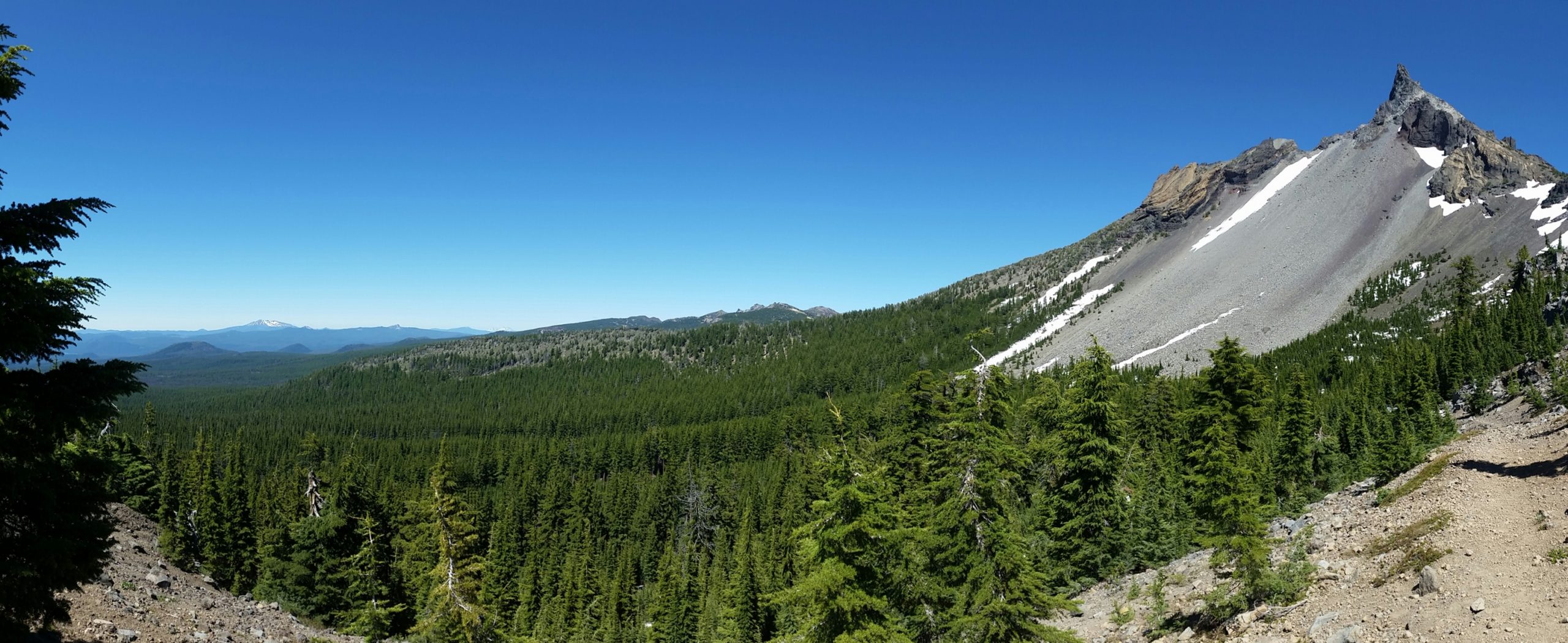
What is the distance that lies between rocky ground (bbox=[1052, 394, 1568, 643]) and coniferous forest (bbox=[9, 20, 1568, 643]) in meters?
1.27

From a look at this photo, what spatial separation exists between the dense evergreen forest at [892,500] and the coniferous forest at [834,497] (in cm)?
15

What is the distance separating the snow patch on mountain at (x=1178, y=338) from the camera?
12788cm

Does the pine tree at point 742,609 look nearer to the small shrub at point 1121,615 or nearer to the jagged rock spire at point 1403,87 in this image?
the small shrub at point 1121,615

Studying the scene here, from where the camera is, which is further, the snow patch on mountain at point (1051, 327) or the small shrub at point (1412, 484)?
the snow patch on mountain at point (1051, 327)

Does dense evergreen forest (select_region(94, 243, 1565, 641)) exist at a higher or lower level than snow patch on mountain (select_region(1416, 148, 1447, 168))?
lower

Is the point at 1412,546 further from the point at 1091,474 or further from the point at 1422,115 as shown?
the point at 1422,115

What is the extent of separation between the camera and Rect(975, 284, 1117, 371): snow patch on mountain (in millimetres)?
168250

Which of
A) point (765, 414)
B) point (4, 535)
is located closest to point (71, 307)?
point (4, 535)

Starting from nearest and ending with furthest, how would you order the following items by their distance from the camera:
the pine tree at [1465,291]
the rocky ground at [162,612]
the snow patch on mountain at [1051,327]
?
the rocky ground at [162,612], the pine tree at [1465,291], the snow patch on mountain at [1051,327]

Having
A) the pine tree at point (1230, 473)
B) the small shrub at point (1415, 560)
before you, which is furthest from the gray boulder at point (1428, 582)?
the pine tree at point (1230, 473)

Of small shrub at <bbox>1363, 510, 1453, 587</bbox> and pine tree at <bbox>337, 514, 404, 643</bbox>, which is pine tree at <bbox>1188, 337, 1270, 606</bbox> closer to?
small shrub at <bbox>1363, 510, 1453, 587</bbox>

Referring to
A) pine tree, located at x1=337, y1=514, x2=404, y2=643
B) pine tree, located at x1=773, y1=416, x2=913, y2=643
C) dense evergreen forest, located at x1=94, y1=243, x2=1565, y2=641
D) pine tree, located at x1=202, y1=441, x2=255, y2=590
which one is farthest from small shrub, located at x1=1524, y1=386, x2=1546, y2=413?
pine tree, located at x1=202, y1=441, x2=255, y2=590

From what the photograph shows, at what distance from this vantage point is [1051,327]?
6973 inches

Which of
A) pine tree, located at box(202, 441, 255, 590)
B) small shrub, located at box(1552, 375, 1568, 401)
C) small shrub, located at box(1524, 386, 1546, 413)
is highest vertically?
small shrub, located at box(1552, 375, 1568, 401)
